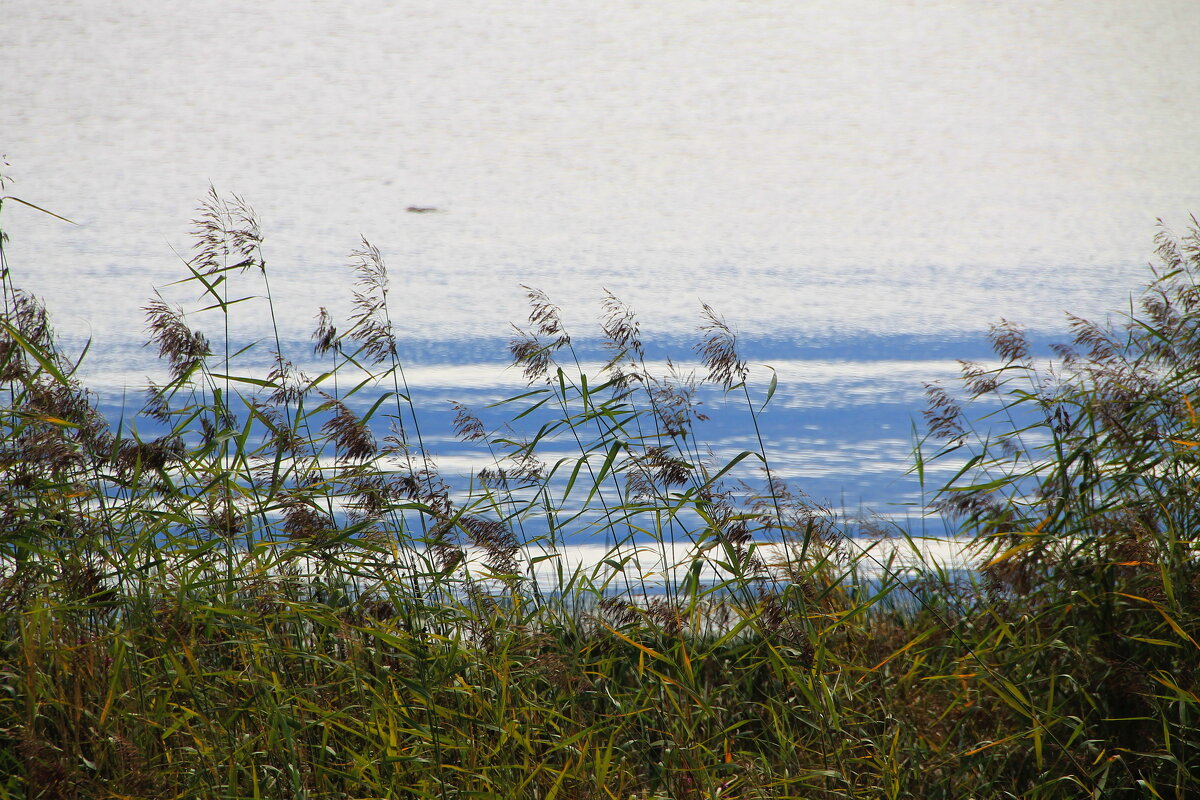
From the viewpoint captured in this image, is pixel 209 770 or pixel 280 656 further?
pixel 280 656

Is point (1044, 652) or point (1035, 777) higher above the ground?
point (1044, 652)

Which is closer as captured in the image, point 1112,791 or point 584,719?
point 1112,791

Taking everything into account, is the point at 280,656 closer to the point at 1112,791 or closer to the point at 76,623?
the point at 76,623

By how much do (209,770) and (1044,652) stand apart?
7.05 feet

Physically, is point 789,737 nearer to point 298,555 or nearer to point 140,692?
point 298,555

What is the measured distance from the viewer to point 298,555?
8.32 ft

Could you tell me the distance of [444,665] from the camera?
2424 millimetres

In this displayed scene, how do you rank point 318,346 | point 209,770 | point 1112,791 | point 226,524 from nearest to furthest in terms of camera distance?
point 209,770 → point 1112,791 → point 226,524 → point 318,346

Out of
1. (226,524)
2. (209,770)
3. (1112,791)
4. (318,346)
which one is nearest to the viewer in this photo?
(209,770)

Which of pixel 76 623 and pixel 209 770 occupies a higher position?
pixel 76 623

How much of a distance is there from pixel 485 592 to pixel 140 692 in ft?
2.90

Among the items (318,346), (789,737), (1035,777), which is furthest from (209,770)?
(1035,777)

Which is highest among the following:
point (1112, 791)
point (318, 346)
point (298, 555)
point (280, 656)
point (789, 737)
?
point (318, 346)

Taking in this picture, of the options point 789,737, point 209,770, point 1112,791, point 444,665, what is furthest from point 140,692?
point 1112,791
